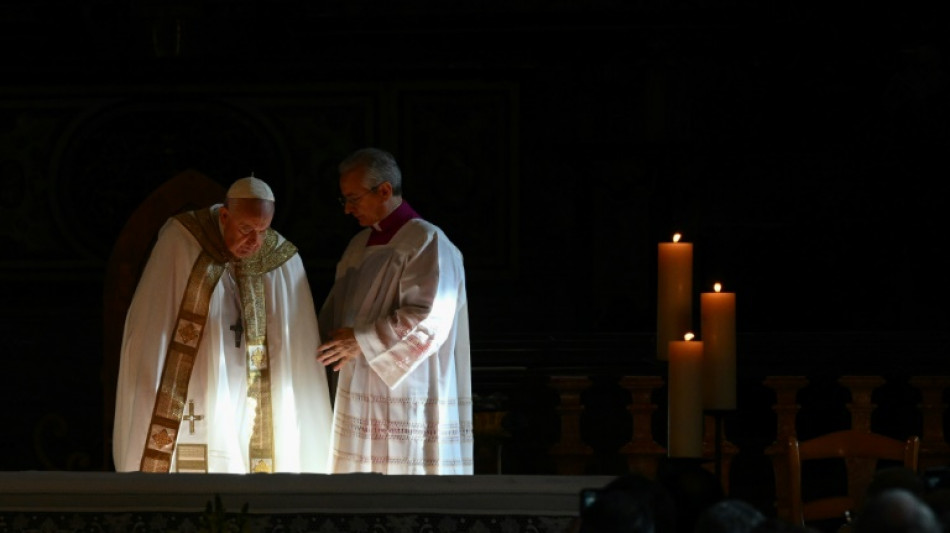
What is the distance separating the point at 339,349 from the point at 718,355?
218 cm

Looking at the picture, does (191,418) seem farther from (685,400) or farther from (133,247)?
(685,400)

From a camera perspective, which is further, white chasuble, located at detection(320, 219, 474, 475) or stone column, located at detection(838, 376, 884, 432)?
stone column, located at detection(838, 376, 884, 432)

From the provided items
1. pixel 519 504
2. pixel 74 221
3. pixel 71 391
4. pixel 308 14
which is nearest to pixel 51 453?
pixel 71 391

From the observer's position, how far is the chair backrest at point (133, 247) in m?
6.90

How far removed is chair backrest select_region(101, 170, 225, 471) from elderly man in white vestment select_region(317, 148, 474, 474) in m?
1.31

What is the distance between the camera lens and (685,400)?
11.6 ft

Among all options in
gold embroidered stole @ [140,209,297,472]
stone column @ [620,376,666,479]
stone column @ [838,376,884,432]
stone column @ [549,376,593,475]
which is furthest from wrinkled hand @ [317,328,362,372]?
stone column @ [838,376,884,432]

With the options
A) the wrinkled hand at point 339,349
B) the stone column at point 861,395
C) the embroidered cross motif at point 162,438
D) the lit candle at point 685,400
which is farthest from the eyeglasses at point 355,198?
the stone column at point 861,395

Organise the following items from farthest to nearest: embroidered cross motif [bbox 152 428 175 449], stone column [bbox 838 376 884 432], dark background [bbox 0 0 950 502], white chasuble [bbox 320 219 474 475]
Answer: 1. dark background [bbox 0 0 950 502]
2. stone column [bbox 838 376 884 432]
3. white chasuble [bbox 320 219 474 475]
4. embroidered cross motif [bbox 152 428 175 449]

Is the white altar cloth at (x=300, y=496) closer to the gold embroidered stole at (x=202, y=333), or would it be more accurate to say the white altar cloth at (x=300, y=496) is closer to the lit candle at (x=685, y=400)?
the lit candle at (x=685, y=400)

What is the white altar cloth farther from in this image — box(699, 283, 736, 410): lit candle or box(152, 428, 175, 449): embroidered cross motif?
box(152, 428, 175, 449): embroidered cross motif

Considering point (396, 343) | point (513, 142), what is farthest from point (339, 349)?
point (513, 142)

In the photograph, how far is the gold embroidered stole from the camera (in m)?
5.49

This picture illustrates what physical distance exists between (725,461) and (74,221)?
3.83 meters
